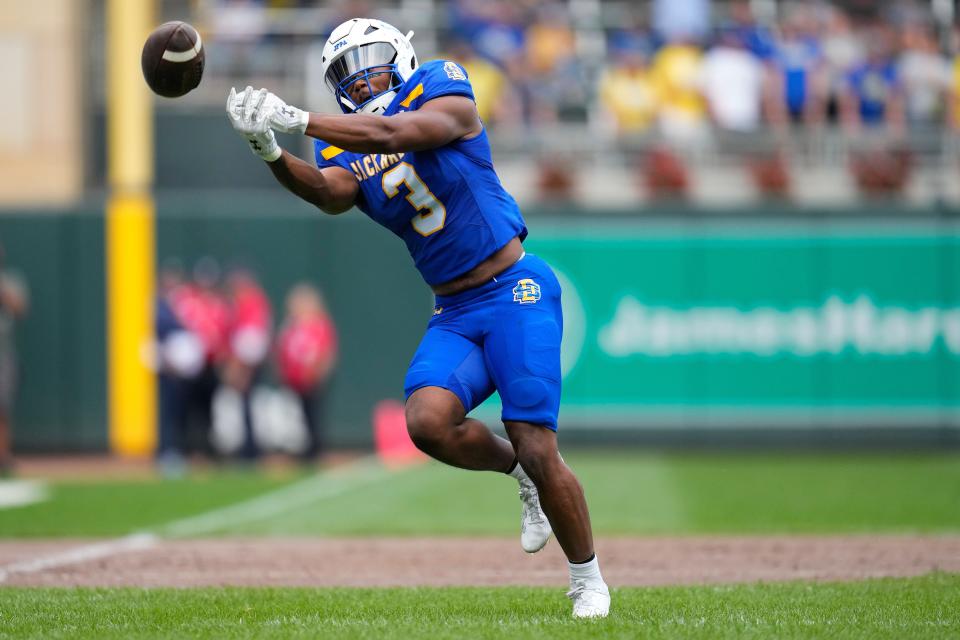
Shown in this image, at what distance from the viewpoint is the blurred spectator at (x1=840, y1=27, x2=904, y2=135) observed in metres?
18.3

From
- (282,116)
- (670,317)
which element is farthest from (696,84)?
(282,116)

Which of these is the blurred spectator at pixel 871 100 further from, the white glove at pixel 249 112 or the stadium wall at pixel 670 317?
the white glove at pixel 249 112

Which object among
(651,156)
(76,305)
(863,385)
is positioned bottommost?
(863,385)

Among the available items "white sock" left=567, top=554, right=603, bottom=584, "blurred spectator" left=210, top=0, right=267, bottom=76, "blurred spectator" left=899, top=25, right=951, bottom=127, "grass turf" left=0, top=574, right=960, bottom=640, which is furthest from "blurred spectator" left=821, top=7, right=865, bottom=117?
"white sock" left=567, top=554, right=603, bottom=584

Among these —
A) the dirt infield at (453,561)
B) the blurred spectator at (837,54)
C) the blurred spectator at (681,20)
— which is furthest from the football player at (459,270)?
the blurred spectator at (681,20)

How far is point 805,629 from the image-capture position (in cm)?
526

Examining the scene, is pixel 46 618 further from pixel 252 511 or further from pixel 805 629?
pixel 252 511

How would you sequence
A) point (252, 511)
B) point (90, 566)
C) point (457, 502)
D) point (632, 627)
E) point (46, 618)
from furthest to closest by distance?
point (457, 502) < point (252, 511) < point (90, 566) < point (46, 618) < point (632, 627)

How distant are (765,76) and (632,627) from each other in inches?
562

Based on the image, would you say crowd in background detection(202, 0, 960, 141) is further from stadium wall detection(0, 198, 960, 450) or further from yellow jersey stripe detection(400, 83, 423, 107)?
yellow jersey stripe detection(400, 83, 423, 107)

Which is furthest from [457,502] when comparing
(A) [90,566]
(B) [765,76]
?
(B) [765,76]

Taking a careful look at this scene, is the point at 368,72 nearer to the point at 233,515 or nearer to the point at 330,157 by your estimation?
the point at 330,157

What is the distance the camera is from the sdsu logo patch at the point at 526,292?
5762mm

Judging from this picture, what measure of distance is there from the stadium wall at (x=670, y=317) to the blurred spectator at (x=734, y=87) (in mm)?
1671
